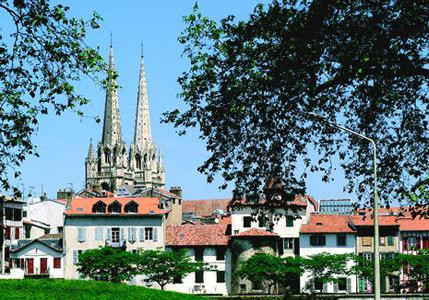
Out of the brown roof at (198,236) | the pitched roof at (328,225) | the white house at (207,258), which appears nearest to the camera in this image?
the pitched roof at (328,225)

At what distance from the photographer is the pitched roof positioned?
89.7 meters

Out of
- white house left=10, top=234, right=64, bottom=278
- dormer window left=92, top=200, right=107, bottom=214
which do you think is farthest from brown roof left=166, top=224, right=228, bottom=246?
white house left=10, top=234, right=64, bottom=278

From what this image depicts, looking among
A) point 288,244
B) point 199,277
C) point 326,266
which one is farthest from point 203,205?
point 326,266

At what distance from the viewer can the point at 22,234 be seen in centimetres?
10319

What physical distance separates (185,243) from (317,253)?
14.5m

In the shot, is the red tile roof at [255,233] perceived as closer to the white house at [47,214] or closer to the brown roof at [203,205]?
the white house at [47,214]

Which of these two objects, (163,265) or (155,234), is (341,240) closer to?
(163,265)

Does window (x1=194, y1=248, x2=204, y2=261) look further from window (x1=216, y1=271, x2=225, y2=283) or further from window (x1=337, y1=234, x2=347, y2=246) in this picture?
window (x1=337, y1=234, x2=347, y2=246)

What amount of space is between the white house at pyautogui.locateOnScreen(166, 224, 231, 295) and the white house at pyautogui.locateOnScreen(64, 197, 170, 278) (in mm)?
2824

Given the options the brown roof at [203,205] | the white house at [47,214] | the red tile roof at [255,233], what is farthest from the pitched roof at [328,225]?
the brown roof at [203,205]

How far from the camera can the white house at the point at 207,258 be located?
91062mm

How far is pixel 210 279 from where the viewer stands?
3605 inches

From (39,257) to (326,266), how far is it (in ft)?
109

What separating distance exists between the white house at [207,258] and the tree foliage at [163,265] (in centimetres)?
474
